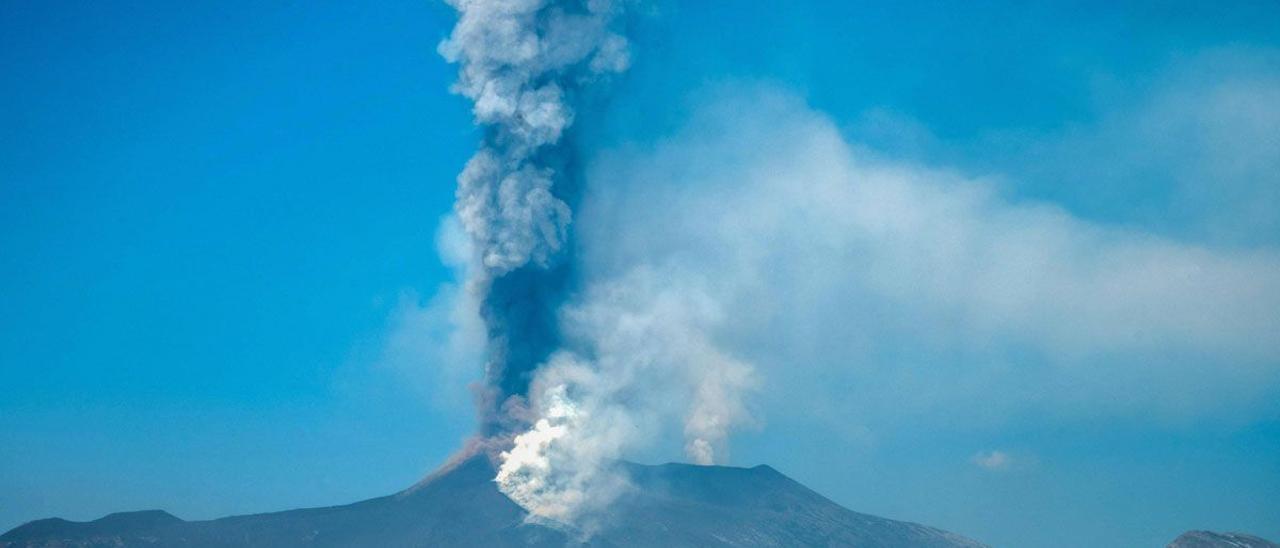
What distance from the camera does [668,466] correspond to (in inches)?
5536

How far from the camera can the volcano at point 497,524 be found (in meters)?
107

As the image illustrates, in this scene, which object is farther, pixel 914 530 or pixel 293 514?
pixel 914 530

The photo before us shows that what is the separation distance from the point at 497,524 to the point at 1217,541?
76.2 metres

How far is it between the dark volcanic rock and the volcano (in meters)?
24.7

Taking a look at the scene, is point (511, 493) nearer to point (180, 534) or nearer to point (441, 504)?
point (441, 504)

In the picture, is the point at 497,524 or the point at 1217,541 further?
the point at 1217,541

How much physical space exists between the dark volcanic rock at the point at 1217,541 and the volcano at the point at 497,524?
24.7 meters

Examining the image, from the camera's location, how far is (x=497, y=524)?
4350 inches

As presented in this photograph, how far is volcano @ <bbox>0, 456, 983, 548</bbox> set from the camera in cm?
10675

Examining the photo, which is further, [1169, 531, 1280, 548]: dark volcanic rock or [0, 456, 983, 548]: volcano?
[1169, 531, 1280, 548]: dark volcanic rock

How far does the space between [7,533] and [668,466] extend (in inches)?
2816

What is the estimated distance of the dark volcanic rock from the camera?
395 feet

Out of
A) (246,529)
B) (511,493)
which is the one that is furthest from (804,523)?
(246,529)

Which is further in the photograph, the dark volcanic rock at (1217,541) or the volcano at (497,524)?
Answer: the dark volcanic rock at (1217,541)
